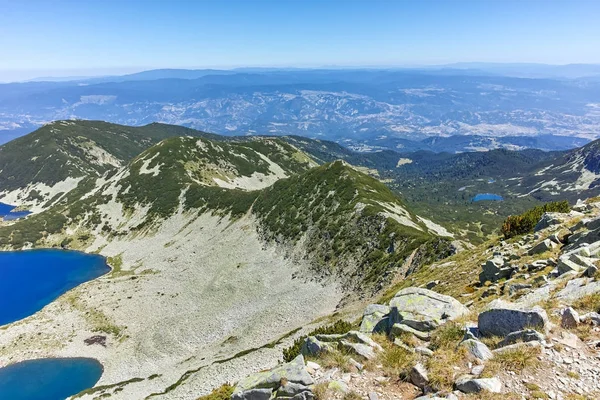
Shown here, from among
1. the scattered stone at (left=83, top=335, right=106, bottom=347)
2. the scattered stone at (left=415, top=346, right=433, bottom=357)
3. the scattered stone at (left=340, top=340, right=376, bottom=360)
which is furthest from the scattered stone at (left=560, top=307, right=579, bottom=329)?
the scattered stone at (left=83, top=335, right=106, bottom=347)

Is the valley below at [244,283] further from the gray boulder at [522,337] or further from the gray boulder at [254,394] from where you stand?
the gray boulder at [522,337]

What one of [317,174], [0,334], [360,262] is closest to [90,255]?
[0,334]

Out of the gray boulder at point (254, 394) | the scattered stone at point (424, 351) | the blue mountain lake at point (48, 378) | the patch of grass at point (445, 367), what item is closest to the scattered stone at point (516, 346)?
the patch of grass at point (445, 367)

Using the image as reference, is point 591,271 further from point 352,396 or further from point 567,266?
point 352,396

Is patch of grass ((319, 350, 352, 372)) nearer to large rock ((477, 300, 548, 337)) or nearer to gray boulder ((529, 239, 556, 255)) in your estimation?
large rock ((477, 300, 548, 337))

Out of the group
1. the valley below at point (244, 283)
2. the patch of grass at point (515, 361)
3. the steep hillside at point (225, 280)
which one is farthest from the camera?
the steep hillside at point (225, 280)

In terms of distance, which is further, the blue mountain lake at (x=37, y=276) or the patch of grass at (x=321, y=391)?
the blue mountain lake at (x=37, y=276)
